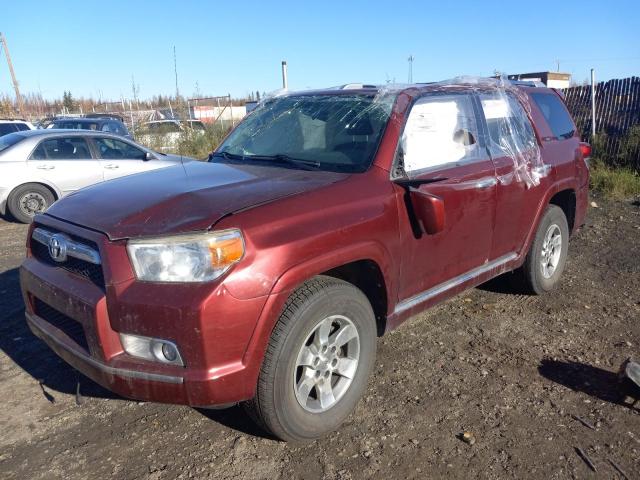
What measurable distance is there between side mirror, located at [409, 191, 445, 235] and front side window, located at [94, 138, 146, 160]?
704 cm

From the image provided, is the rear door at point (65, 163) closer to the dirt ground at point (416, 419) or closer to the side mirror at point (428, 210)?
the dirt ground at point (416, 419)

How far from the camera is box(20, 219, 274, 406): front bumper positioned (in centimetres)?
233

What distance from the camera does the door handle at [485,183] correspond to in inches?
145

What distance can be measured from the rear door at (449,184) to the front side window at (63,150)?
23.3 feet

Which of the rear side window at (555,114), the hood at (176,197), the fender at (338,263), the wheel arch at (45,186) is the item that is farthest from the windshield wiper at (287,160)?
the wheel arch at (45,186)

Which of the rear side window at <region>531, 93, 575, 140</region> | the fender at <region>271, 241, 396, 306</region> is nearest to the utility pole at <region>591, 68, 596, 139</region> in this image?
the rear side window at <region>531, 93, 575, 140</region>

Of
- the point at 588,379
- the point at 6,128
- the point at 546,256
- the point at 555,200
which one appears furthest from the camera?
the point at 6,128

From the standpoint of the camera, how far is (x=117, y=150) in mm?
9367

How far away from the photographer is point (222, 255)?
2385mm

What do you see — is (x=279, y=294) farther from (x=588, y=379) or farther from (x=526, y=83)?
(x=526, y=83)

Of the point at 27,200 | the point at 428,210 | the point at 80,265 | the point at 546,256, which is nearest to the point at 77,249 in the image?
the point at 80,265

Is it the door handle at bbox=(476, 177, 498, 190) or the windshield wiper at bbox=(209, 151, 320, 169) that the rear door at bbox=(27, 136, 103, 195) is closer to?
the windshield wiper at bbox=(209, 151, 320, 169)

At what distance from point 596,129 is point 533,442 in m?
9.83

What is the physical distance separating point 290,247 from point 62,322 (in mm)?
1353
